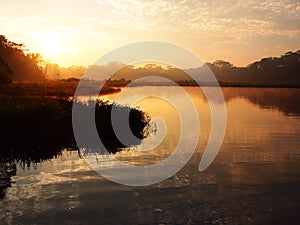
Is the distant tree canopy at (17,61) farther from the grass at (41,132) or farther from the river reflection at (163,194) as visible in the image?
the river reflection at (163,194)

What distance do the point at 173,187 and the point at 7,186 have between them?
7002 millimetres

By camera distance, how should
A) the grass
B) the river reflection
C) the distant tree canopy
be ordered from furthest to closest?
the distant tree canopy, the grass, the river reflection

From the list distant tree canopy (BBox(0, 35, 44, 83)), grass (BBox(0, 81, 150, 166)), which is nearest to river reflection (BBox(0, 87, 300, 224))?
grass (BBox(0, 81, 150, 166))

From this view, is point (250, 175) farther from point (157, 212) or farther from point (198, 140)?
point (198, 140)

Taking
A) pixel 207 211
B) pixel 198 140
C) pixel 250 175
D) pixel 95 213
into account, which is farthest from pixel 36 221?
pixel 198 140

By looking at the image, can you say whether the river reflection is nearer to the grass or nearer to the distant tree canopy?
the grass

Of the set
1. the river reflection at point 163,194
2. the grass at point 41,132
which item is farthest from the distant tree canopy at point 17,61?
the river reflection at point 163,194

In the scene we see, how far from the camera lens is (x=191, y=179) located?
18.4 m

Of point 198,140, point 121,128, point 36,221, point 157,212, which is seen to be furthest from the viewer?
point 121,128

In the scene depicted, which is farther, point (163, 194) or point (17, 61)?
point (17, 61)

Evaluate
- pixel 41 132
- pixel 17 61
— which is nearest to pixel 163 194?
pixel 41 132

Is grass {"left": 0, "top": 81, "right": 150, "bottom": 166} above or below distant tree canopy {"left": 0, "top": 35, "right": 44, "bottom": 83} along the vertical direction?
below

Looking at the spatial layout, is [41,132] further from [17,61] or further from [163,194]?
[17,61]

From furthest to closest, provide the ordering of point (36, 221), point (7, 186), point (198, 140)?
point (198, 140)
point (7, 186)
point (36, 221)
